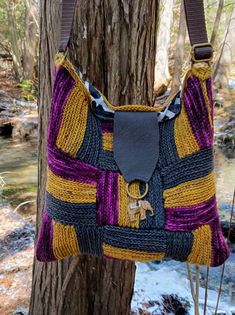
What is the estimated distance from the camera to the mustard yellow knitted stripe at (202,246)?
0.93 metres

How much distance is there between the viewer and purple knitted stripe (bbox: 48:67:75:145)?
37.9 inches

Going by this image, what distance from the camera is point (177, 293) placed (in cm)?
278

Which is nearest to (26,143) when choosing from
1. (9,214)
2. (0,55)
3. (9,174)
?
(9,174)

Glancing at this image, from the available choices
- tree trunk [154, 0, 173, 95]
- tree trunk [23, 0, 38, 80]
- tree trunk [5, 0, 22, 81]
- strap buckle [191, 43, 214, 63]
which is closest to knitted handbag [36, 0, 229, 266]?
strap buckle [191, 43, 214, 63]

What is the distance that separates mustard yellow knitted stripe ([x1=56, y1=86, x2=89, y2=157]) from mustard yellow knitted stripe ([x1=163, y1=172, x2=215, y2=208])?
246 millimetres

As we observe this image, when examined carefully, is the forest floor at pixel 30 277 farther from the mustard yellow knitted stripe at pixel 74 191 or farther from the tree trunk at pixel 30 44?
the tree trunk at pixel 30 44

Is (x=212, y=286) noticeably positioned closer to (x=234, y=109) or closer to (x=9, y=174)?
(x=9, y=174)

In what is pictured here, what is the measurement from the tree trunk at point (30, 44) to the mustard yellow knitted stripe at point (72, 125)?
500 inches

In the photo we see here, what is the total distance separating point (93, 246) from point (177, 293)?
6.52ft

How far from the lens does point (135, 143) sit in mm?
955

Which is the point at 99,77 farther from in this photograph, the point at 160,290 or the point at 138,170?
the point at 160,290

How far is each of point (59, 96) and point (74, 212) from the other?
28 centimetres

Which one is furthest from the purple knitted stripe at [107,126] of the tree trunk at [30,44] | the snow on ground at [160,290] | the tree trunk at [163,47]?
the tree trunk at [30,44]

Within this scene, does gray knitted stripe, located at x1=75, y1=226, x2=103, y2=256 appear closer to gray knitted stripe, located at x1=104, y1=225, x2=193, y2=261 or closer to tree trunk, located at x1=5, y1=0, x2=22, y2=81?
gray knitted stripe, located at x1=104, y1=225, x2=193, y2=261
